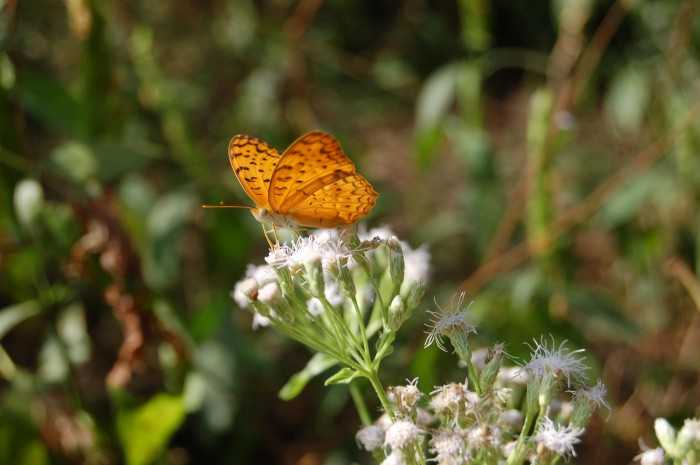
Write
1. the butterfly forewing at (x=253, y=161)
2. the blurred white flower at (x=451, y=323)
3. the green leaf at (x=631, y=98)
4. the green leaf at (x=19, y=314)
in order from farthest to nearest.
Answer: the green leaf at (x=631, y=98)
the green leaf at (x=19, y=314)
the butterfly forewing at (x=253, y=161)
the blurred white flower at (x=451, y=323)

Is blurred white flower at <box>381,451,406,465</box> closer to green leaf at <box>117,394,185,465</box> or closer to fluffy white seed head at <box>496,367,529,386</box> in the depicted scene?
fluffy white seed head at <box>496,367,529,386</box>

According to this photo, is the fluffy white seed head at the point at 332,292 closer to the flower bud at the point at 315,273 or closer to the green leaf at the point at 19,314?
the flower bud at the point at 315,273

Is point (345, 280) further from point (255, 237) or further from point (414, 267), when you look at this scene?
point (255, 237)

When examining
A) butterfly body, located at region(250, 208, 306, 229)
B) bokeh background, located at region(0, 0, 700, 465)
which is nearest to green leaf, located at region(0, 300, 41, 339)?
bokeh background, located at region(0, 0, 700, 465)

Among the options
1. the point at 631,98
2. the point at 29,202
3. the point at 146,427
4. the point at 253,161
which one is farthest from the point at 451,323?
the point at 631,98

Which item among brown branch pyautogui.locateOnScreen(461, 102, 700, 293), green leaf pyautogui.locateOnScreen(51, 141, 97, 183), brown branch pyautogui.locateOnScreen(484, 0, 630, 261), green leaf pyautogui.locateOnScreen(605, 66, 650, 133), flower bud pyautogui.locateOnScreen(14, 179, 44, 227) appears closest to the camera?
flower bud pyautogui.locateOnScreen(14, 179, 44, 227)

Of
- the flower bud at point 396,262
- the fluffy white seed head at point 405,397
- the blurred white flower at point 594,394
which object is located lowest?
the blurred white flower at point 594,394

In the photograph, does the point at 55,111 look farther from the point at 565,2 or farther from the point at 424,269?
the point at 565,2

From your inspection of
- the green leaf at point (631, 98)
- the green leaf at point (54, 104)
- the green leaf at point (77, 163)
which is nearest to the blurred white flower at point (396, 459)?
the green leaf at point (77, 163)
